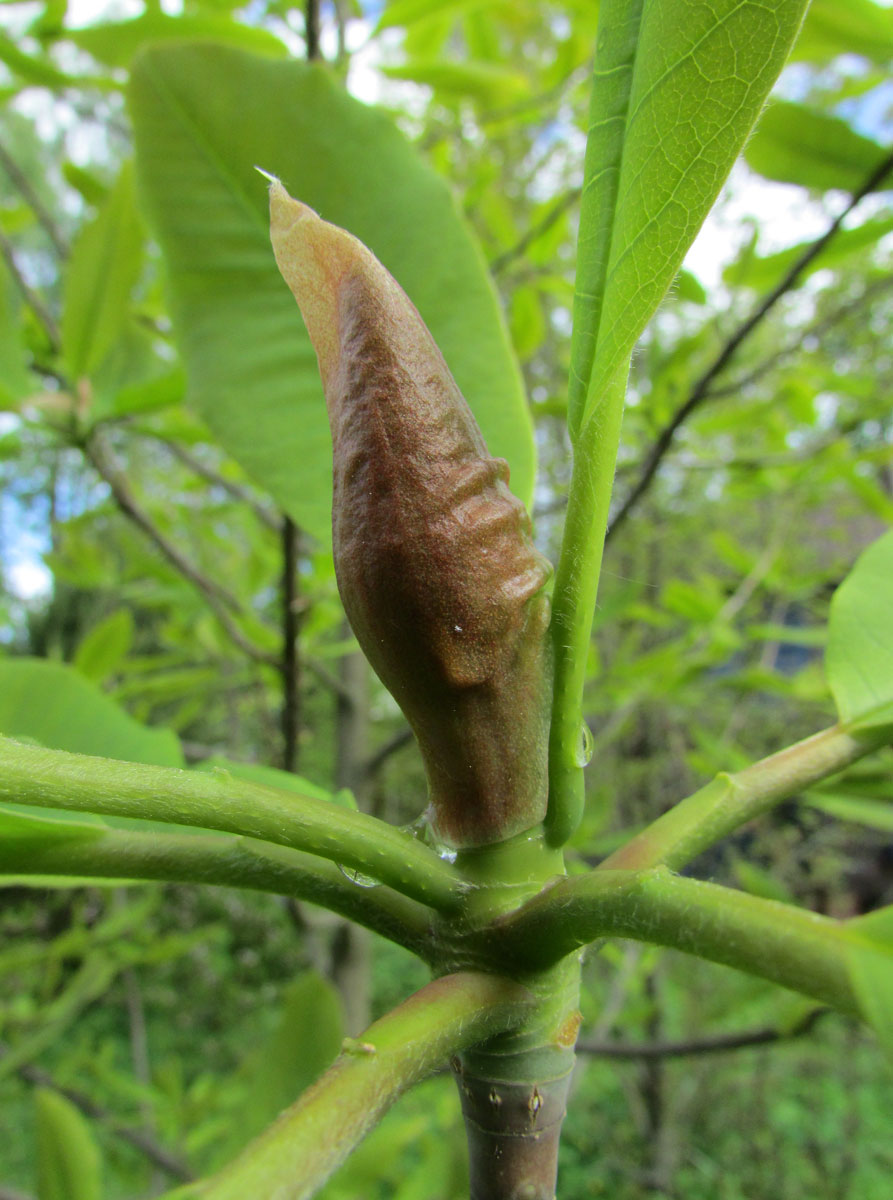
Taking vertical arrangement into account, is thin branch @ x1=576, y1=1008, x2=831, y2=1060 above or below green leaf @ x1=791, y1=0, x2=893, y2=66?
below

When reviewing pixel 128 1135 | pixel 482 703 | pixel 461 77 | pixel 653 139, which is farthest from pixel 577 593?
pixel 128 1135

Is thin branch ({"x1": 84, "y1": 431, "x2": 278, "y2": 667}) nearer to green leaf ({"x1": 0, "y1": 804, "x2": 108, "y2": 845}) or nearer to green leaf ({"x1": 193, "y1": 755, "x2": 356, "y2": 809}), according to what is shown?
green leaf ({"x1": 193, "y1": 755, "x2": 356, "y2": 809})

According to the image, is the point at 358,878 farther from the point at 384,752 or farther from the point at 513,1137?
the point at 384,752

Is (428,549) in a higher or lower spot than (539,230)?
lower

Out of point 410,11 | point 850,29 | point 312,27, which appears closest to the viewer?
point 850,29

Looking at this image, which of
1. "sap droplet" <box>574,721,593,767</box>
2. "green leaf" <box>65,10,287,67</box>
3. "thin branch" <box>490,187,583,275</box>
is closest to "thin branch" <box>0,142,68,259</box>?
"green leaf" <box>65,10,287,67</box>

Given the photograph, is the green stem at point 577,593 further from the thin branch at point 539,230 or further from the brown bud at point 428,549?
the thin branch at point 539,230
